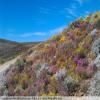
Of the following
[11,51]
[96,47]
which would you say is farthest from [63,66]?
[11,51]

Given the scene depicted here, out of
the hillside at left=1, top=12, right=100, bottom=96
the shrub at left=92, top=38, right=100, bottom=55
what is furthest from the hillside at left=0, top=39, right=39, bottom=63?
the shrub at left=92, top=38, right=100, bottom=55

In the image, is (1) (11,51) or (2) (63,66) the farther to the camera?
(1) (11,51)

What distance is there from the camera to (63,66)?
27672 mm

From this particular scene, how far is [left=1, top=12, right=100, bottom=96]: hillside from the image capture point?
81.6ft

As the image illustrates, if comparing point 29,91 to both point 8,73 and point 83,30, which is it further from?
point 83,30

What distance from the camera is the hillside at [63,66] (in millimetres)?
24883

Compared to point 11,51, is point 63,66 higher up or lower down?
lower down

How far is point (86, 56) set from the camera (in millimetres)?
27625

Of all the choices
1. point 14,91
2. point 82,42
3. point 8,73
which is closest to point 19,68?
point 8,73

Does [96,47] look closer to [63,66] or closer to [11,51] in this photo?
[63,66]

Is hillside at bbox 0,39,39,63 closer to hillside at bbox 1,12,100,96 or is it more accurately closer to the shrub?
hillside at bbox 1,12,100,96

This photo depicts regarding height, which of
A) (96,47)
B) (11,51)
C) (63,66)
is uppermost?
(11,51)

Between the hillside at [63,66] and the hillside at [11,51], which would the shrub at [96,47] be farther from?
the hillside at [11,51]

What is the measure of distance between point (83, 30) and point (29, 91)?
8452 millimetres
